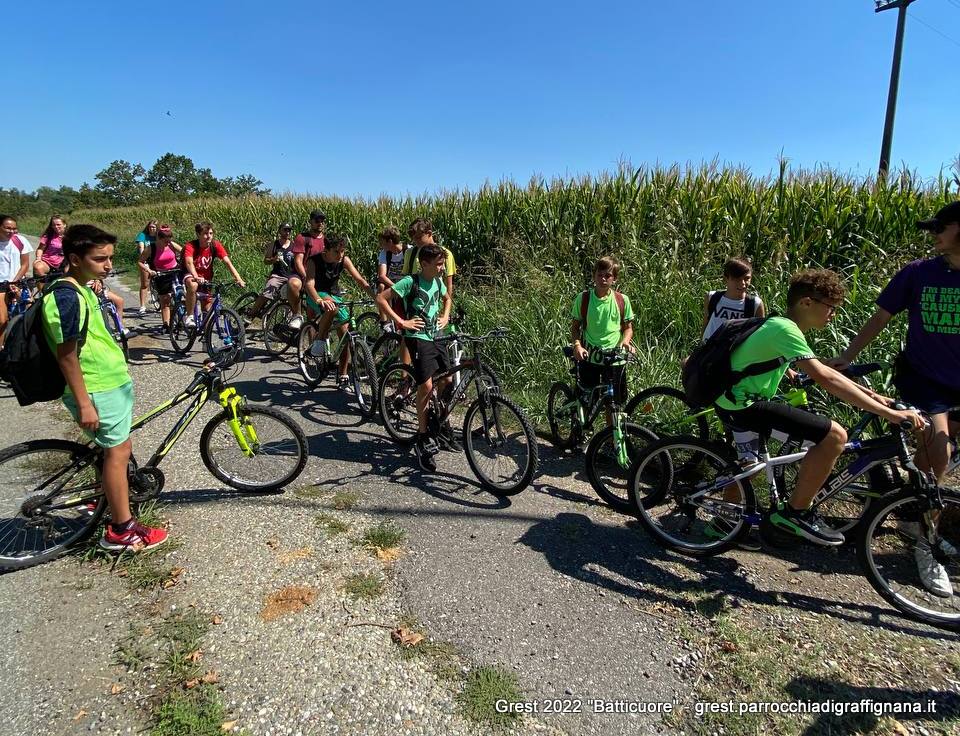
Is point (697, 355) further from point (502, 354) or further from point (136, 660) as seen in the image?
point (502, 354)

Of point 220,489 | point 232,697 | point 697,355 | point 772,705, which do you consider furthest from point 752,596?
point 220,489

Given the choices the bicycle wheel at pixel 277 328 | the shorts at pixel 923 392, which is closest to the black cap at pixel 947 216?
the shorts at pixel 923 392

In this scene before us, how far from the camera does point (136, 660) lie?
2.45 metres

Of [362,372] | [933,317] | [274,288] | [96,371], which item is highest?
[274,288]

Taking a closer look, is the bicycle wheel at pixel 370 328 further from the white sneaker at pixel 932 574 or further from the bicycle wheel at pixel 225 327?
the white sneaker at pixel 932 574

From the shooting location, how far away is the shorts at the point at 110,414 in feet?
9.63

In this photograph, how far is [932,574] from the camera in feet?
9.77

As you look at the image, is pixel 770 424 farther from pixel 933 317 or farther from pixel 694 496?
pixel 933 317

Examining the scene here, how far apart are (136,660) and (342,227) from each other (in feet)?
45.0

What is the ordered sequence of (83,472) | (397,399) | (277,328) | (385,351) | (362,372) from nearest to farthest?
(83,472), (397,399), (362,372), (385,351), (277,328)

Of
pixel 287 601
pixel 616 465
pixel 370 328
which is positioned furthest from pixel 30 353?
pixel 370 328

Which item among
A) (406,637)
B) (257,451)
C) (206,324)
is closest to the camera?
(406,637)

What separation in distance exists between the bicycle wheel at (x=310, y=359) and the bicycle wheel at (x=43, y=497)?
3295mm

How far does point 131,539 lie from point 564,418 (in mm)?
3557
